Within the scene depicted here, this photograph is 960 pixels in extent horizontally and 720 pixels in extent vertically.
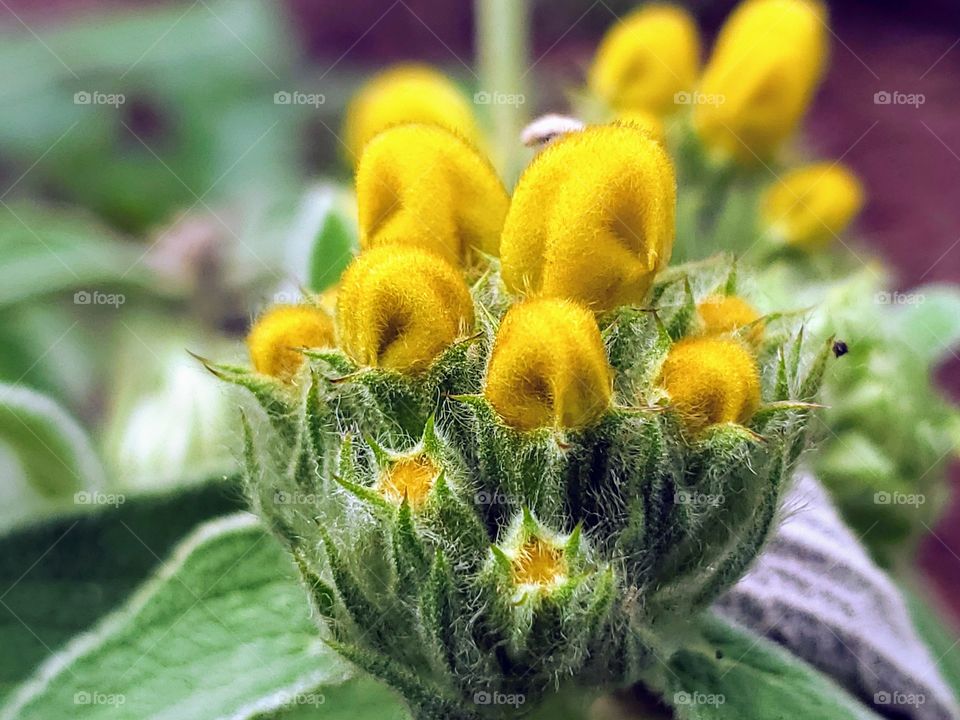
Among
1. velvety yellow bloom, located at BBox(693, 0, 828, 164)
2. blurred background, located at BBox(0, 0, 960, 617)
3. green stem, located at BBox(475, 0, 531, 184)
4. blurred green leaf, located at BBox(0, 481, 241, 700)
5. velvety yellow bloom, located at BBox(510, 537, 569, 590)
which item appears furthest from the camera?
green stem, located at BBox(475, 0, 531, 184)

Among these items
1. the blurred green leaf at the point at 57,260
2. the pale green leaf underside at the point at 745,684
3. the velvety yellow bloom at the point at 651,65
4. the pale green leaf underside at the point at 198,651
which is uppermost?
the velvety yellow bloom at the point at 651,65

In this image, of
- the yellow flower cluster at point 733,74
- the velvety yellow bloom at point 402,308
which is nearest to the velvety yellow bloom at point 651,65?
the yellow flower cluster at point 733,74

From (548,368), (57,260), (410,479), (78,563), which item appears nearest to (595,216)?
(548,368)

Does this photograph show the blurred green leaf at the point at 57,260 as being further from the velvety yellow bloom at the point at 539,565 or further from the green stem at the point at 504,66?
the velvety yellow bloom at the point at 539,565

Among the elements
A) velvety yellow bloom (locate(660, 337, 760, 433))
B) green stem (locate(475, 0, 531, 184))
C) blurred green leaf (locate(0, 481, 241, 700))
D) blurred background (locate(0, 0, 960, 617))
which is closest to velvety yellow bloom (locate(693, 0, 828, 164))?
blurred background (locate(0, 0, 960, 617))

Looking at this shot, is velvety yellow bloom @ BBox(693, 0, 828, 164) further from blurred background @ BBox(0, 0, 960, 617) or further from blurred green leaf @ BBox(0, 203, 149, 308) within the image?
blurred green leaf @ BBox(0, 203, 149, 308)
